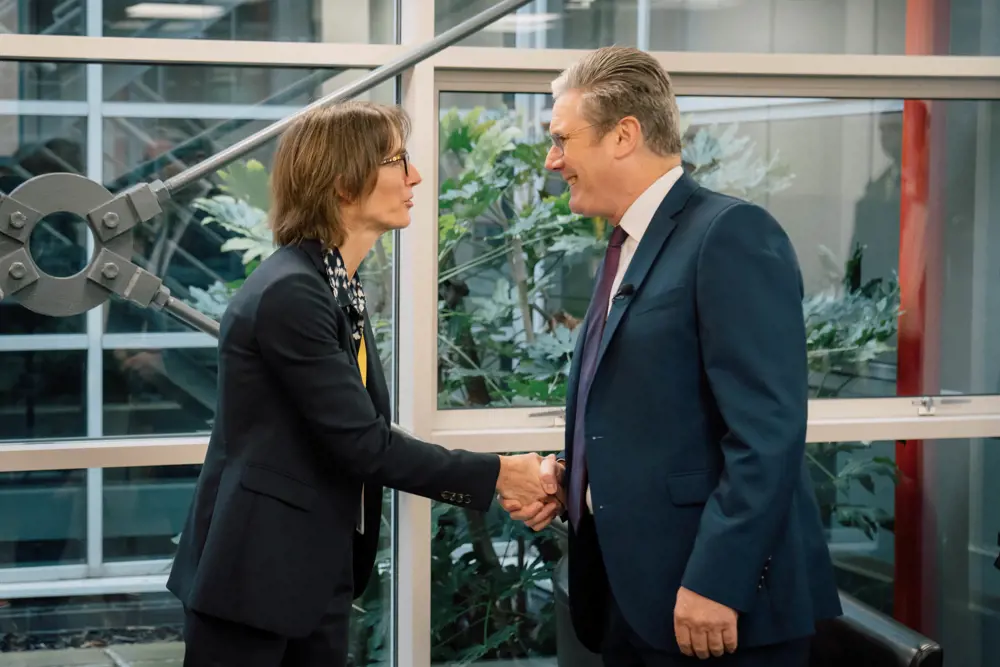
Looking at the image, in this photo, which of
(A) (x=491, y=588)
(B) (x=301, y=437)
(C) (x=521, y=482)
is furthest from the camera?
(A) (x=491, y=588)

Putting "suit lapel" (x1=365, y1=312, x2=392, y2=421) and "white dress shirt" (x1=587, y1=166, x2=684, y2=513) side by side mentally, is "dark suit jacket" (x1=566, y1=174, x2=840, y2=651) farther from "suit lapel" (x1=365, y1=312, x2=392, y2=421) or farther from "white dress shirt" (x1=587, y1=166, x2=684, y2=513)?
"suit lapel" (x1=365, y1=312, x2=392, y2=421)

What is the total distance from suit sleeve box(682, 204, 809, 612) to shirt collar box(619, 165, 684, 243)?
17cm

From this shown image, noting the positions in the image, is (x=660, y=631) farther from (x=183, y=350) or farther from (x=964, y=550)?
(x=964, y=550)

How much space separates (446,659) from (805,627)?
1.56 meters

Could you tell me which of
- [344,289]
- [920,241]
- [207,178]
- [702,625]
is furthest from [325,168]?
[920,241]

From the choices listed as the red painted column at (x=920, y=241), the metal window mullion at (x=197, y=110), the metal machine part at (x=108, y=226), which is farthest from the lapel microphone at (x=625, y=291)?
the red painted column at (x=920, y=241)

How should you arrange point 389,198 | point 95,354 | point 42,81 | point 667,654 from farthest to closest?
point 95,354 → point 42,81 → point 389,198 → point 667,654

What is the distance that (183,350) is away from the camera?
2.64 m

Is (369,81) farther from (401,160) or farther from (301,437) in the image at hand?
(301,437)

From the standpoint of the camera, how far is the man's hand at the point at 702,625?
4.64 feet

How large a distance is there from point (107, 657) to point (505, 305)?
1298 millimetres

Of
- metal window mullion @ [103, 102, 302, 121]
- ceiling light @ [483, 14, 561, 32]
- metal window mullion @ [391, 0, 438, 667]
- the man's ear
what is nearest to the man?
the man's ear

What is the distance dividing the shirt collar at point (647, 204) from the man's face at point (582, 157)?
0.04m

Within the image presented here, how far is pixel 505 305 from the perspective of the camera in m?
2.78
